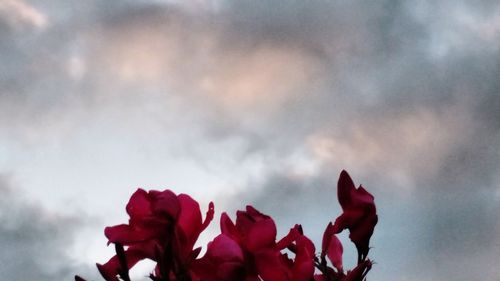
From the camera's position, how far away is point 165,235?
167 cm

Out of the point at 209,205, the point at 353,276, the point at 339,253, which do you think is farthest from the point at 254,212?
the point at 339,253

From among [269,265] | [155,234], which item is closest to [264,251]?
[269,265]

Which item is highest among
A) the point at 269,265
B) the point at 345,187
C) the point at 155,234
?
the point at 345,187

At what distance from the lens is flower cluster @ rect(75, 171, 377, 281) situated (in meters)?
1.60

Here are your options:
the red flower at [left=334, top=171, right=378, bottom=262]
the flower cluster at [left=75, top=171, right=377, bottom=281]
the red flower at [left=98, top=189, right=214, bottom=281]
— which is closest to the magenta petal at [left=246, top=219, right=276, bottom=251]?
the flower cluster at [left=75, top=171, right=377, bottom=281]

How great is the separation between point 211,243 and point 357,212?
45 cm

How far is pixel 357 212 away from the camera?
6.11ft

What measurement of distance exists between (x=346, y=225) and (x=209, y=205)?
0.38 meters

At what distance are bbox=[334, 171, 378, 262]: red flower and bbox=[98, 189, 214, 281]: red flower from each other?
42 centimetres

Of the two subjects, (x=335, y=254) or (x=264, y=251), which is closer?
(x=264, y=251)

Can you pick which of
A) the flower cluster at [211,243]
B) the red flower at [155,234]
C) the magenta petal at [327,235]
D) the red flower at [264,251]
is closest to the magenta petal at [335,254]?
the magenta petal at [327,235]

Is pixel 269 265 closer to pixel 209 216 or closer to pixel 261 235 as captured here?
pixel 261 235

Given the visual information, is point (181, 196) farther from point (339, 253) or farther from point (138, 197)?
point (339, 253)

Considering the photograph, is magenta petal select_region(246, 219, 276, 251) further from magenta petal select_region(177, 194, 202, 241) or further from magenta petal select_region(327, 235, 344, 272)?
magenta petal select_region(327, 235, 344, 272)
